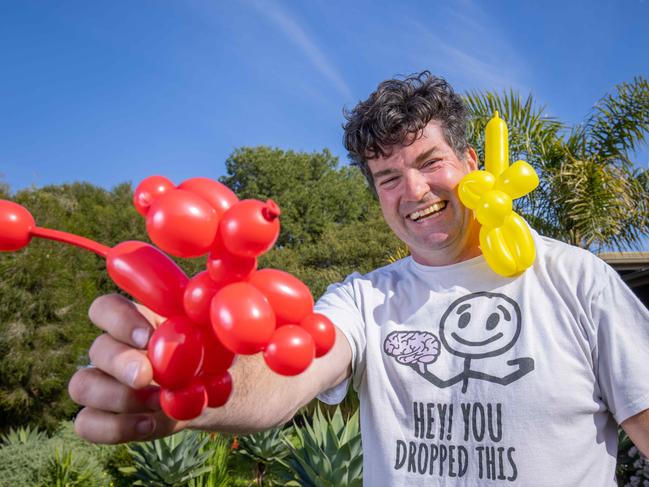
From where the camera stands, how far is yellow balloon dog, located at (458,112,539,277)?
5.86ft

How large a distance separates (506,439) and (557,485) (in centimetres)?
17

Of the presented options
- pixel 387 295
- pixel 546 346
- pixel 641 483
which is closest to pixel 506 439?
pixel 546 346

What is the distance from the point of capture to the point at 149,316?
40.9 inches

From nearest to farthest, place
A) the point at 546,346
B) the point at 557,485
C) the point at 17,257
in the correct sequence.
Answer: the point at 557,485
the point at 546,346
the point at 17,257

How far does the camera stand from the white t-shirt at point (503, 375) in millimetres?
1586

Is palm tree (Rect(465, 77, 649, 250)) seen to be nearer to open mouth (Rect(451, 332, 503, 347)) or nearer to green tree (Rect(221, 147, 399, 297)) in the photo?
open mouth (Rect(451, 332, 503, 347))

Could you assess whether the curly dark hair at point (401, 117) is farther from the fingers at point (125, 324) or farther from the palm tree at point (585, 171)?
the palm tree at point (585, 171)

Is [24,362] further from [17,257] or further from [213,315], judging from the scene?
[213,315]

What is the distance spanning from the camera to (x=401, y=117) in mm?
2010

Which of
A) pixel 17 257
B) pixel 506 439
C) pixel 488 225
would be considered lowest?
pixel 506 439

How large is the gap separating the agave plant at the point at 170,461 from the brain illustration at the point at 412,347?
5642 millimetres

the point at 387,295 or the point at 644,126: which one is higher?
the point at 644,126

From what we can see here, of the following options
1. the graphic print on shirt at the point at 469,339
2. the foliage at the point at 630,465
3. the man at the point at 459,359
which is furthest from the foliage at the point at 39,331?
the graphic print on shirt at the point at 469,339

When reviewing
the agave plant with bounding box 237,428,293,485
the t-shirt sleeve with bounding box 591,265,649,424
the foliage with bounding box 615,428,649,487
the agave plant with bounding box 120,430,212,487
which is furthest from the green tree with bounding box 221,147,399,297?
the t-shirt sleeve with bounding box 591,265,649,424
